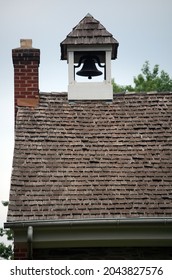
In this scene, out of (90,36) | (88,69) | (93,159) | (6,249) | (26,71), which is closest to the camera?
(93,159)

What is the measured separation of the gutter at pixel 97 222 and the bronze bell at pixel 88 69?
504cm

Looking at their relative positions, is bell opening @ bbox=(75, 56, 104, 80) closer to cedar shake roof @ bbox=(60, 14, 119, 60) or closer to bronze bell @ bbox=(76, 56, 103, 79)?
bronze bell @ bbox=(76, 56, 103, 79)

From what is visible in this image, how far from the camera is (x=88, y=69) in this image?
18.3 meters

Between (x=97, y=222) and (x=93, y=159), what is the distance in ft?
6.19

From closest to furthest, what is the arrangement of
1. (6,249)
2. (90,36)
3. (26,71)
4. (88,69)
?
(26,71)
(90,36)
(88,69)
(6,249)

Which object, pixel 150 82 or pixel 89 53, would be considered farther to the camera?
pixel 150 82

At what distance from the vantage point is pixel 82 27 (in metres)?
18.2

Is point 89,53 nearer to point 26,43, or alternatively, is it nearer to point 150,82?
point 26,43

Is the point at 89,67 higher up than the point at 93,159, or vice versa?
the point at 89,67

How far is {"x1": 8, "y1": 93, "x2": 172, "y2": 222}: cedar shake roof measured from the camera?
14.5 meters

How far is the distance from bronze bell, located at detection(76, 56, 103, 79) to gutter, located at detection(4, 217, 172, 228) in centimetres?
504

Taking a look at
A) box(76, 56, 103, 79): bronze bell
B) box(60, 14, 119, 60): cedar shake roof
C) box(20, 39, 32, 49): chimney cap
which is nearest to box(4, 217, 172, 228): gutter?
box(20, 39, 32, 49): chimney cap

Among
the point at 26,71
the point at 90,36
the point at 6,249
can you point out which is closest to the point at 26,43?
the point at 26,71
